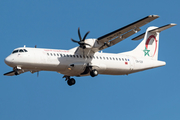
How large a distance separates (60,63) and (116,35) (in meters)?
4.01

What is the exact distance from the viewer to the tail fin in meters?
24.8

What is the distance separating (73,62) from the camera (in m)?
21.7

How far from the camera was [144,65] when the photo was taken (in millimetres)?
24172

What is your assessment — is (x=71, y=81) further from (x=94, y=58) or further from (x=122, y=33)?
(x=122, y=33)

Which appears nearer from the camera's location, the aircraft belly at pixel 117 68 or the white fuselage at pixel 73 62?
the white fuselage at pixel 73 62

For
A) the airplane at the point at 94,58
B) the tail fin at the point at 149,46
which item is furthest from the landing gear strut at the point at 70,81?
the tail fin at the point at 149,46

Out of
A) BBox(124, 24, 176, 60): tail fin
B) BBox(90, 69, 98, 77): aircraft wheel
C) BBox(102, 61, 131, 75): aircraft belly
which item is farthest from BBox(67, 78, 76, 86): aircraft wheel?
BBox(124, 24, 176, 60): tail fin

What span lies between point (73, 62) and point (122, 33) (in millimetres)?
3611

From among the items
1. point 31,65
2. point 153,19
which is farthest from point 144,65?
point 31,65

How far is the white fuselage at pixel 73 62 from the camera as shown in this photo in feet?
66.9

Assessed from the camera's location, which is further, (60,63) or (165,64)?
(165,64)

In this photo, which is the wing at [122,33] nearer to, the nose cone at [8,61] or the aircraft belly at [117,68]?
the aircraft belly at [117,68]

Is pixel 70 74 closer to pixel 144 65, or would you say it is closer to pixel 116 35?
pixel 116 35

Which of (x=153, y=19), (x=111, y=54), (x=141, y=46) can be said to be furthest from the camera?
(x=141, y=46)
